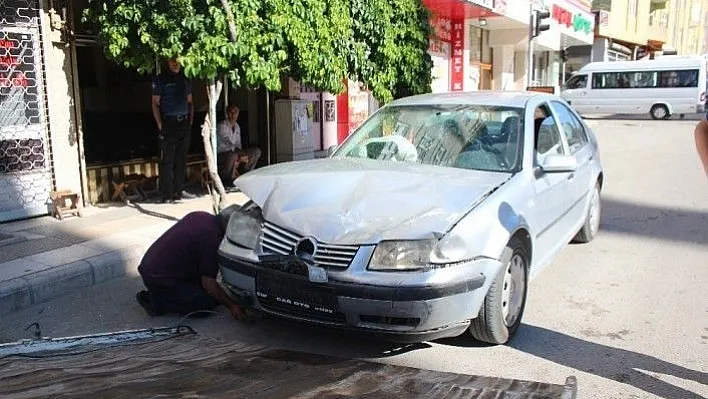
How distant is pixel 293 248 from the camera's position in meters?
3.68

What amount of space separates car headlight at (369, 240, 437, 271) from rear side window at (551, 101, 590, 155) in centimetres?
268

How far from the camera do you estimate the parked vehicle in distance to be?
2539 centimetres

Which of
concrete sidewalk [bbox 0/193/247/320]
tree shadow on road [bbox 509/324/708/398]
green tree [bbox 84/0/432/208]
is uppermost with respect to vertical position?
green tree [bbox 84/0/432/208]

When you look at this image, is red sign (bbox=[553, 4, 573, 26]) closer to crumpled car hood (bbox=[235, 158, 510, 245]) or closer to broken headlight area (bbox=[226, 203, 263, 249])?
crumpled car hood (bbox=[235, 158, 510, 245])

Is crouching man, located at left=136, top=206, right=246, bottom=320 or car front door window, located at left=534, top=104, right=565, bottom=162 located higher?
car front door window, located at left=534, top=104, right=565, bottom=162

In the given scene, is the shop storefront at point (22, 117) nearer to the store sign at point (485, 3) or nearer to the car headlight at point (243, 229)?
the car headlight at point (243, 229)

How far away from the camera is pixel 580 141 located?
243 inches

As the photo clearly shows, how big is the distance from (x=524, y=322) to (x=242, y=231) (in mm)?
2079

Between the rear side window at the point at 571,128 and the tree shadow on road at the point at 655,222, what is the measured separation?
154 centimetres

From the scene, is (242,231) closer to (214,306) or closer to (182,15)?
(214,306)

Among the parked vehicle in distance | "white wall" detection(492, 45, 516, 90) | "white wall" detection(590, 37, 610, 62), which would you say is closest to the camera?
"white wall" detection(492, 45, 516, 90)

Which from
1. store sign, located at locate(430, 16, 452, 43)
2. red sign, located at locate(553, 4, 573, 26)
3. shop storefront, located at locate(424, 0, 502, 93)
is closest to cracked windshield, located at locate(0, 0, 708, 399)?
shop storefront, located at locate(424, 0, 502, 93)

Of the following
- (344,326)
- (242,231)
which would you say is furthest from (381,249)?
(242,231)

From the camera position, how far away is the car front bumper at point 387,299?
11.3 feet
